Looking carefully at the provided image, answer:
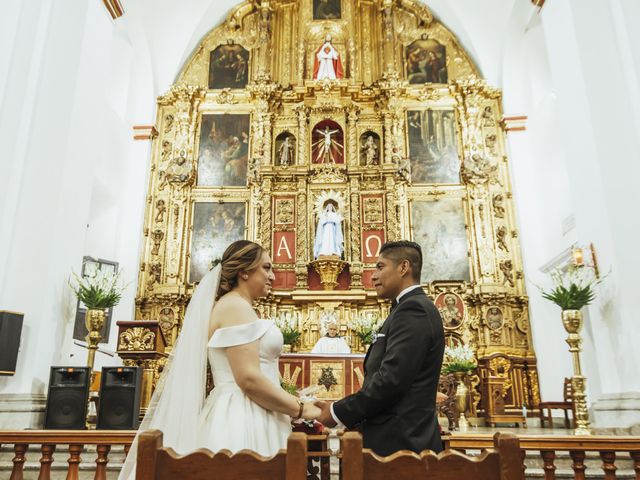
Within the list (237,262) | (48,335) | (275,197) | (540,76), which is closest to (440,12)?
(540,76)

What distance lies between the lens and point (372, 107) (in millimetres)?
13789

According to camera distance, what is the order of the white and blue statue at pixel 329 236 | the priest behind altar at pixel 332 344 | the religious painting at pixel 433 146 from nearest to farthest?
the priest behind altar at pixel 332 344 < the white and blue statue at pixel 329 236 < the religious painting at pixel 433 146

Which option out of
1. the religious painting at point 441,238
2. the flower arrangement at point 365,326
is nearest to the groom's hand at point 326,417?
the flower arrangement at point 365,326

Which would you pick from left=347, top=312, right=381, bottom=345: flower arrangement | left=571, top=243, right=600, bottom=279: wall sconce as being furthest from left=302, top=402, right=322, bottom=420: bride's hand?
left=347, top=312, right=381, bottom=345: flower arrangement

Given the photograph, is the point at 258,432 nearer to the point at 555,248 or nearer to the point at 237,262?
the point at 237,262

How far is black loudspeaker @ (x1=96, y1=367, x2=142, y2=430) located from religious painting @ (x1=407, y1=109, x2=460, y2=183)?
880 centimetres

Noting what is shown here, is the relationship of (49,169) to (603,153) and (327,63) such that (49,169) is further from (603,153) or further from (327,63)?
(327,63)

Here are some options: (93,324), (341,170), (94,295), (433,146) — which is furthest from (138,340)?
(433,146)

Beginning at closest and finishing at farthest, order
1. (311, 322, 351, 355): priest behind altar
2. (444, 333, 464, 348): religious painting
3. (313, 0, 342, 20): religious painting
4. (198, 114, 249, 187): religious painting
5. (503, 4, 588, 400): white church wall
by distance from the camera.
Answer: (311, 322, 351, 355): priest behind altar
(503, 4, 588, 400): white church wall
(444, 333, 464, 348): religious painting
(198, 114, 249, 187): religious painting
(313, 0, 342, 20): religious painting

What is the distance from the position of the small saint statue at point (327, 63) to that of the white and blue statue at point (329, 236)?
382 centimetres

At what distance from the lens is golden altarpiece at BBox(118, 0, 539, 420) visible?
1190cm

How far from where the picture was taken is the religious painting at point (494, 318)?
11.6 meters

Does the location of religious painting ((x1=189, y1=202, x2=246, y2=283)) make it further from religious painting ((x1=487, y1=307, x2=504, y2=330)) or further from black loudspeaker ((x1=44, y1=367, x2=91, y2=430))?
black loudspeaker ((x1=44, y1=367, x2=91, y2=430))

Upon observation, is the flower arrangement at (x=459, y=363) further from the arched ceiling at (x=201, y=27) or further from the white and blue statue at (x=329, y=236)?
the arched ceiling at (x=201, y=27)
